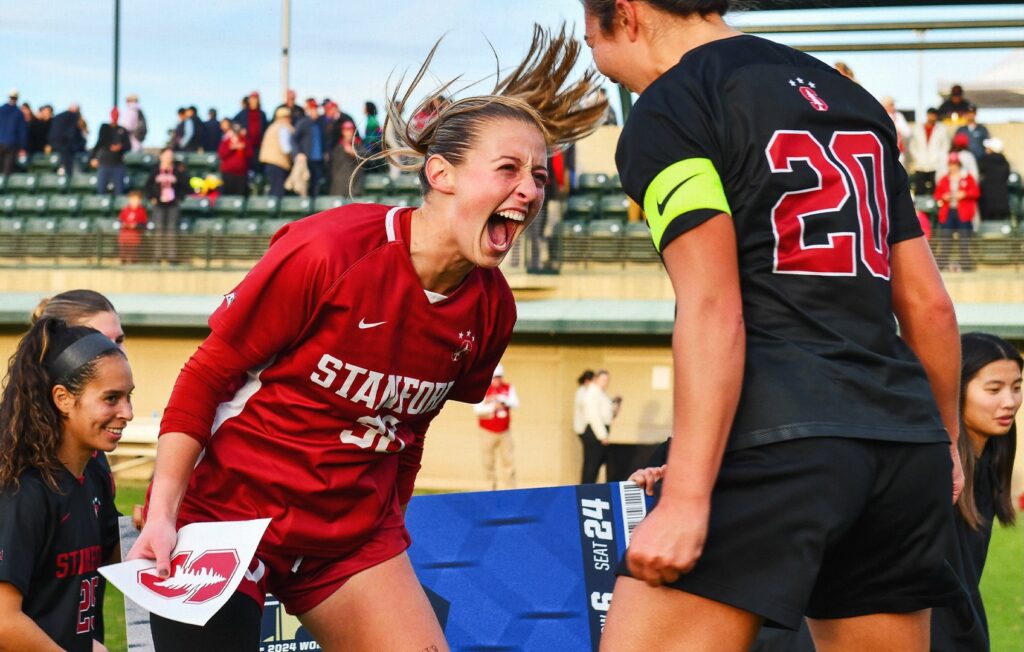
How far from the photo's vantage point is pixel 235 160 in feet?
65.1

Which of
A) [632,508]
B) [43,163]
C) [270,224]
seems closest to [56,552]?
[632,508]

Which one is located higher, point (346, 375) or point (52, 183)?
point (52, 183)

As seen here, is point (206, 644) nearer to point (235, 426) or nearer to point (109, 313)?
point (235, 426)

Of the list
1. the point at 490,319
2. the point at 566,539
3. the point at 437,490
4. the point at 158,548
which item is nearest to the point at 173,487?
the point at 158,548

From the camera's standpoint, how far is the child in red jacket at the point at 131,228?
18.5 m

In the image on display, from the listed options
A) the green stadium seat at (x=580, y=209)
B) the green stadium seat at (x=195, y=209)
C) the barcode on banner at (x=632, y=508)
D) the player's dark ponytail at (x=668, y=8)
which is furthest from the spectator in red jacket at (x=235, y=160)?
the player's dark ponytail at (x=668, y=8)

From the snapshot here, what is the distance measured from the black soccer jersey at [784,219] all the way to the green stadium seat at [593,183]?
17.0 m

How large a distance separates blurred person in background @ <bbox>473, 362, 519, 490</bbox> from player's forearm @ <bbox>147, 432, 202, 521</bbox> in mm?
12212

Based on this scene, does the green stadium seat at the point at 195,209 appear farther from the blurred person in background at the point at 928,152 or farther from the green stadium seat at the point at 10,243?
the blurred person in background at the point at 928,152

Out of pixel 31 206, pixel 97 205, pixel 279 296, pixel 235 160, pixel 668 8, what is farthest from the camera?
pixel 31 206

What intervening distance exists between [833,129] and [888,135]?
0.17m

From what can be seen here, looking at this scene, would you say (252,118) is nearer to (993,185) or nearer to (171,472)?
(993,185)

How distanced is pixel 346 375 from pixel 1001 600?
25.1 feet

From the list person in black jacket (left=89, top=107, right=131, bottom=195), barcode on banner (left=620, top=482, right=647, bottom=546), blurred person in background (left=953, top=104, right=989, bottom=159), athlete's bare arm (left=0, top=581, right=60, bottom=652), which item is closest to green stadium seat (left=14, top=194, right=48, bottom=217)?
person in black jacket (left=89, top=107, right=131, bottom=195)
